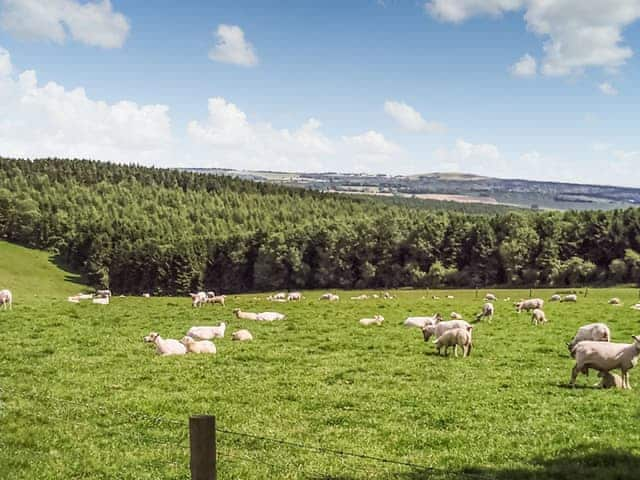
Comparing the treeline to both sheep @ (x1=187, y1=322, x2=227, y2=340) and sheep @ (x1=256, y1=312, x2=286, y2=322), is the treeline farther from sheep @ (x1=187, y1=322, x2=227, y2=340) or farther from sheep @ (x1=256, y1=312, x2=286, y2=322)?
sheep @ (x1=187, y1=322, x2=227, y2=340)

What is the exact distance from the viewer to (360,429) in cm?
1317

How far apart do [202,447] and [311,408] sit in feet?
26.3

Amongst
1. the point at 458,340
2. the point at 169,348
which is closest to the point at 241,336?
the point at 169,348

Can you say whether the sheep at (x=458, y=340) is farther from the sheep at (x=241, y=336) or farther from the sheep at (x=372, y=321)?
the sheep at (x=372, y=321)

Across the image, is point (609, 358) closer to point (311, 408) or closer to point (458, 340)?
point (458, 340)

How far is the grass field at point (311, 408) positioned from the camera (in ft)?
35.6

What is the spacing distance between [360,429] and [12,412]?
8015mm

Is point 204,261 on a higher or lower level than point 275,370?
lower

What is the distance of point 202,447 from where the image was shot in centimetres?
719

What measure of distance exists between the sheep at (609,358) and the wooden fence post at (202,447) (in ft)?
44.9

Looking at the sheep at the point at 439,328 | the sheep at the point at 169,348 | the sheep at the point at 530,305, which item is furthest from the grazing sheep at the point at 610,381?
the sheep at the point at 530,305

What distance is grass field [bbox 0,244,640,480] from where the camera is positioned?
10859 mm

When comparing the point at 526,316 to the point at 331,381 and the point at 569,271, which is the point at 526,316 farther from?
the point at 569,271

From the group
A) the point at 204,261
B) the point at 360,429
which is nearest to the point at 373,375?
the point at 360,429
